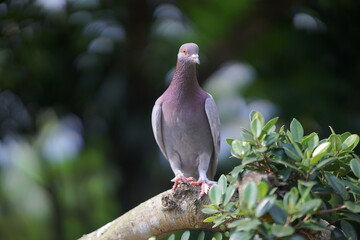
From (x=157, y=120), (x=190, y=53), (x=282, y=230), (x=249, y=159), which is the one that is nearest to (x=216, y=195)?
(x=249, y=159)

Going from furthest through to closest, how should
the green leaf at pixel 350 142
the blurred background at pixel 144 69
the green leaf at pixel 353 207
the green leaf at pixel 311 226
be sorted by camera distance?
the blurred background at pixel 144 69
the green leaf at pixel 350 142
the green leaf at pixel 353 207
the green leaf at pixel 311 226

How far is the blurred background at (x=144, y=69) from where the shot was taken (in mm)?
8344

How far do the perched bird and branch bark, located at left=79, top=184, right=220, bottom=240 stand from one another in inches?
33.6

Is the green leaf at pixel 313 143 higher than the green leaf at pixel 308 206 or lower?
higher

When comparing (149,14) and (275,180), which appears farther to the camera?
(149,14)

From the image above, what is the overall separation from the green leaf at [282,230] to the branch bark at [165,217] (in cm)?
94

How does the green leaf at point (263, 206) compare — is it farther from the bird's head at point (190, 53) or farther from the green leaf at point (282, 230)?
the bird's head at point (190, 53)

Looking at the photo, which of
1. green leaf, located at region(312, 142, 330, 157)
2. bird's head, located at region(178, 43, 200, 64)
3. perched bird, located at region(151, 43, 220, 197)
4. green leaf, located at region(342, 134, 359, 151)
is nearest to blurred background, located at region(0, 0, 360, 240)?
perched bird, located at region(151, 43, 220, 197)

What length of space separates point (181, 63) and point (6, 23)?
517 cm

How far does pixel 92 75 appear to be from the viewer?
871cm

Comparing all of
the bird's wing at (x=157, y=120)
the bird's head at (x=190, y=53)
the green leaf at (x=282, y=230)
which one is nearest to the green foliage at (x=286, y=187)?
the green leaf at (x=282, y=230)

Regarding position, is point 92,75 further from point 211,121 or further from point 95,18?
point 211,121

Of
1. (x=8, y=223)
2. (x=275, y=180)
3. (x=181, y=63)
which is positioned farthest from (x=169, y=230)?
(x=8, y=223)

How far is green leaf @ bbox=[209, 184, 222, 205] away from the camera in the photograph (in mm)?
2324
